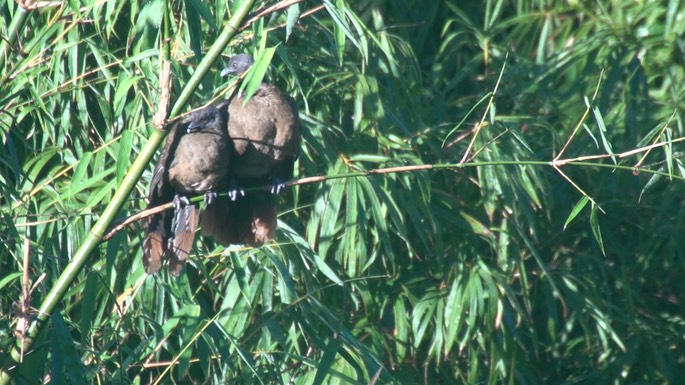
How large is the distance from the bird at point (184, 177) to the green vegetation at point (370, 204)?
102 millimetres

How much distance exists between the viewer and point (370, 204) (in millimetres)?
3617

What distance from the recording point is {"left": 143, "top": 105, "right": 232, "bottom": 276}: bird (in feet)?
10.2

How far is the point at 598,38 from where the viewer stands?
453 centimetres

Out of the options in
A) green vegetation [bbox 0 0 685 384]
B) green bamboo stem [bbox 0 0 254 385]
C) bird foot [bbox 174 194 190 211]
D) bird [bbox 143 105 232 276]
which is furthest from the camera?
bird [bbox 143 105 232 276]

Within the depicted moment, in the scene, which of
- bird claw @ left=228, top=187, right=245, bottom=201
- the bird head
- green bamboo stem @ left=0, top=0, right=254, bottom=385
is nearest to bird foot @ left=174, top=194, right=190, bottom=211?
bird claw @ left=228, top=187, right=245, bottom=201

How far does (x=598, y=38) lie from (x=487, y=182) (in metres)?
0.96

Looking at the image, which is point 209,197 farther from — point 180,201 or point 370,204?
point 370,204

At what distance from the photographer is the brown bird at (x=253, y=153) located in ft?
10.7

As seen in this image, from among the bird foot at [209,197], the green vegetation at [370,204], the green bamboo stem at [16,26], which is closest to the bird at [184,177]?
the bird foot at [209,197]

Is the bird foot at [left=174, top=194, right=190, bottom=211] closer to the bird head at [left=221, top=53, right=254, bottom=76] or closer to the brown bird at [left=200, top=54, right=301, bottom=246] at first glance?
the brown bird at [left=200, top=54, right=301, bottom=246]

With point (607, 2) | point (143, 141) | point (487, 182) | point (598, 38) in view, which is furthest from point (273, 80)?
point (607, 2)

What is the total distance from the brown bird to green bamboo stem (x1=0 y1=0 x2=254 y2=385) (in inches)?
32.2

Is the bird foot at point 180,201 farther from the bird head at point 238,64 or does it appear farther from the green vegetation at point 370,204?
the bird head at point 238,64

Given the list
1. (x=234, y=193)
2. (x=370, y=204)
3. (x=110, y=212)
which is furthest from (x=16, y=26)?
(x=370, y=204)
